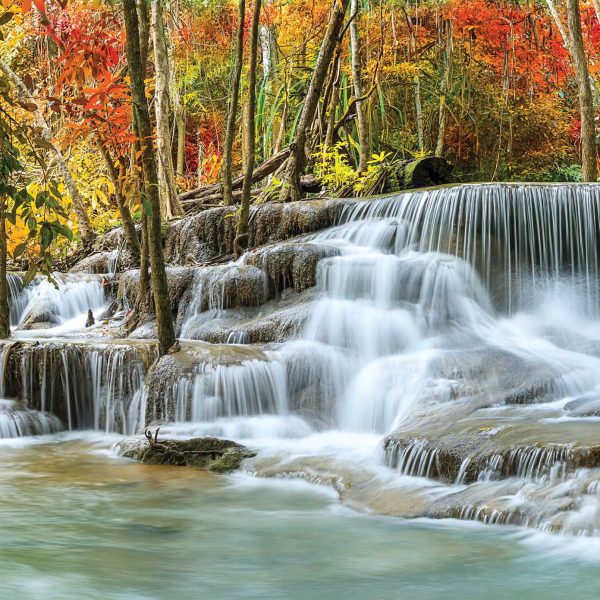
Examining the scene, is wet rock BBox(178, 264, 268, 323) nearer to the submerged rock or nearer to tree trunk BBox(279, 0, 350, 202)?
tree trunk BBox(279, 0, 350, 202)

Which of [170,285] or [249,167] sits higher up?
[249,167]

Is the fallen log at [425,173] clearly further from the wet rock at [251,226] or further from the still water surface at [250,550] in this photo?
the still water surface at [250,550]

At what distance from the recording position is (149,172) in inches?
338

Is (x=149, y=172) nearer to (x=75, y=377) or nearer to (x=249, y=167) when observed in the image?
(x=75, y=377)

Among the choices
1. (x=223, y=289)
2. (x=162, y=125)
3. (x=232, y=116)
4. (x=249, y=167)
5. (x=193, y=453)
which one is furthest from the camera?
(x=162, y=125)

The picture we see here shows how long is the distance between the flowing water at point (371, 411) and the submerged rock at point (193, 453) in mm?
230

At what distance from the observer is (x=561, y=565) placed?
4211mm

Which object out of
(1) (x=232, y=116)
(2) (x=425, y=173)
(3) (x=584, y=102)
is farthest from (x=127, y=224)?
(3) (x=584, y=102)

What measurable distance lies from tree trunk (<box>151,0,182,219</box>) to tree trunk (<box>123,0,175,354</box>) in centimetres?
599

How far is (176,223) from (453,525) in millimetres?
9825

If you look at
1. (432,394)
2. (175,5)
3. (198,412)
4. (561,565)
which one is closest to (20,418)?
(198,412)

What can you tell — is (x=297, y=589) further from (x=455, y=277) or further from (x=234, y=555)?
(x=455, y=277)

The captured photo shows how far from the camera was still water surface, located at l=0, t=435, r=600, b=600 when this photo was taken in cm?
399

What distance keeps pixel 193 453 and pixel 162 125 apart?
9.31 meters
